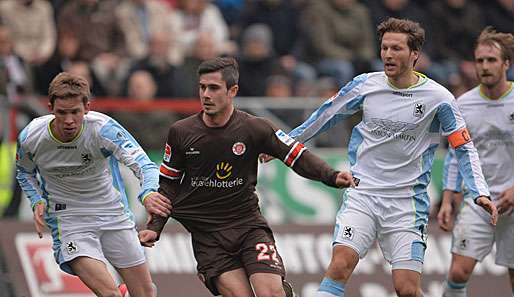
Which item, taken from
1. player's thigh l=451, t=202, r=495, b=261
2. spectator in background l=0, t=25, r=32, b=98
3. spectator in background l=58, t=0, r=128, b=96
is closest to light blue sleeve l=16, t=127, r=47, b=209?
player's thigh l=451, t=202, r=495, b=261

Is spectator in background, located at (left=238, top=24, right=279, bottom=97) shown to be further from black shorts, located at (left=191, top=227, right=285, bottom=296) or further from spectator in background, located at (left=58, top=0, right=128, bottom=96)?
black shorts, located at (left=191, top=227, right=285, bottom=296)

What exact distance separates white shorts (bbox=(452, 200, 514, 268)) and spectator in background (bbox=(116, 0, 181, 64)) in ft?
22.4

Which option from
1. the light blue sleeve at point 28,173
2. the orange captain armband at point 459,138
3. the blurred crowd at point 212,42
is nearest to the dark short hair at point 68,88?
the light blue sleeve at point 28,173

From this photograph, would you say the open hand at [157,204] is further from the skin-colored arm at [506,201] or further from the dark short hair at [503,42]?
the dark short hair at [503,42]

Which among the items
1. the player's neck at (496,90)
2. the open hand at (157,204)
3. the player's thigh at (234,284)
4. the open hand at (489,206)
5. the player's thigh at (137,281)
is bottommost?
the player's thigh at (137,281)

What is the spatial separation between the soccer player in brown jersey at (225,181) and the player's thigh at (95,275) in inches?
33.2

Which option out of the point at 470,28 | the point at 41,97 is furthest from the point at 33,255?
the point at 470,28

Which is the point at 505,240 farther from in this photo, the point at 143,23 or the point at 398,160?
the point at 143,23

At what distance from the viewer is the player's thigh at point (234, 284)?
9.35 meters

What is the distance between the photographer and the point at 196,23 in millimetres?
17656

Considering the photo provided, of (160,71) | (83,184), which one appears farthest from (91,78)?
(83,184)

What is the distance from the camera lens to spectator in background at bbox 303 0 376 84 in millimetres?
18047

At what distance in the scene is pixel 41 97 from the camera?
1574 centimetres

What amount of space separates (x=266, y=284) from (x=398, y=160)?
1649 millimetres
